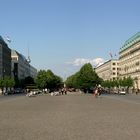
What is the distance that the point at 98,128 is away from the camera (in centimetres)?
2209

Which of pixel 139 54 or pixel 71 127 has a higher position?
pixel 139 54

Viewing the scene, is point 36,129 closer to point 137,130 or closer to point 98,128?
point 98,128

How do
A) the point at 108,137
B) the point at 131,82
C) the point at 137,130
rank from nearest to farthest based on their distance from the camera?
the point at 108,137 → the point at 137,130 → the point at 131,82

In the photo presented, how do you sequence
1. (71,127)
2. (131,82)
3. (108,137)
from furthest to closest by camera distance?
1. (131,82)
2. (71,127)
3. (108,137)

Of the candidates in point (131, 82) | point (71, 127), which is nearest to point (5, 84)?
point (131, 82)

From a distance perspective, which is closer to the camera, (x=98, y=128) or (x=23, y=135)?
(x=23, y=135)

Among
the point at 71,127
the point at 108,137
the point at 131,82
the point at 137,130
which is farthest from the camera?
the point at 131,82

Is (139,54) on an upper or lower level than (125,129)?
upper

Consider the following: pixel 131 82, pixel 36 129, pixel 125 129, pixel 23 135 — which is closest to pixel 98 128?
pixel 125 129

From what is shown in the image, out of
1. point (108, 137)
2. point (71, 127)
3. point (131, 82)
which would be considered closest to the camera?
point (108, 137)

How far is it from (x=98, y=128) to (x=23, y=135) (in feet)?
13.7

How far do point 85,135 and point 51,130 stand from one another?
8.43 ft

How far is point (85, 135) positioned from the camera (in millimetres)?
19062

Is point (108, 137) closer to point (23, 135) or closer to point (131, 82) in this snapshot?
point (23, 135)
